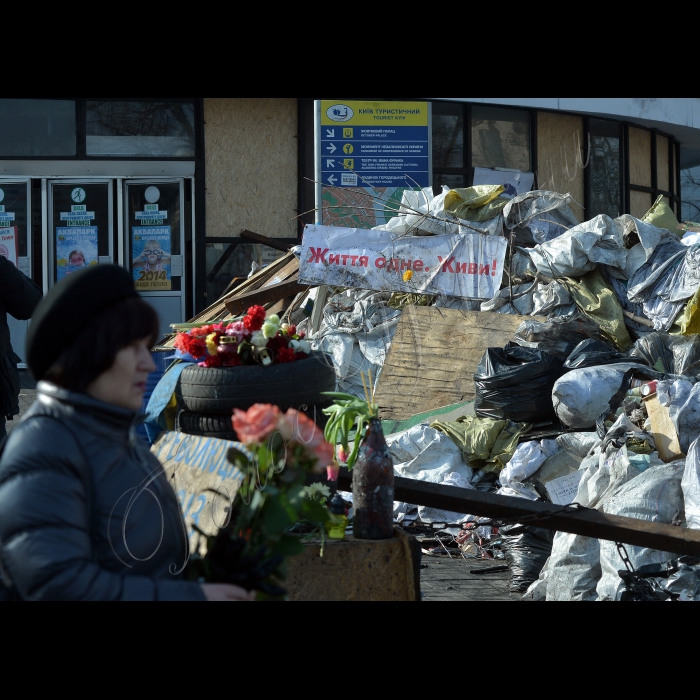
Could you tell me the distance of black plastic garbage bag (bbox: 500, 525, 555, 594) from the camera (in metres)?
5.39

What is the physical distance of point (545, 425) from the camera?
684 cm

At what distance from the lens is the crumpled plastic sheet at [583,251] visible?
8.29m

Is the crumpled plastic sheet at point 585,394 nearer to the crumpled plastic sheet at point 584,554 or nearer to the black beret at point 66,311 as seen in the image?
the crumpled plastic sheet at point 584,554

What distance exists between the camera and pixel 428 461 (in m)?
6.82

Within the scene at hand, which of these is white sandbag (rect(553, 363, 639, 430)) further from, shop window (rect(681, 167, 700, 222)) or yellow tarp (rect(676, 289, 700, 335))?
shop window (rect(681, 167, 700, 222))

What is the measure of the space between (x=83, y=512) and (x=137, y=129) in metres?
12.5

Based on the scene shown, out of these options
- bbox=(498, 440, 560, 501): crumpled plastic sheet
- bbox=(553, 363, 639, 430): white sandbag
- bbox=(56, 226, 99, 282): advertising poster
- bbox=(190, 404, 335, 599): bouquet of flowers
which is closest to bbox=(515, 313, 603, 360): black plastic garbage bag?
bbox=(553, 363, 639, 430): white sandbag

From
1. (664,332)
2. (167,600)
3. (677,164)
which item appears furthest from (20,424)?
(677,164)

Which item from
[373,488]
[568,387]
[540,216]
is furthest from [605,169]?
[373,488]

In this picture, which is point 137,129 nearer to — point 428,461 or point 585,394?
point 428,461

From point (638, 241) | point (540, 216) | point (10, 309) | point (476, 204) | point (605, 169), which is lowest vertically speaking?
point (10, 309)

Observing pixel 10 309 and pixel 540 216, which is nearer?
pixel 10 309

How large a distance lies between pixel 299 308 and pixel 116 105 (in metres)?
5.70

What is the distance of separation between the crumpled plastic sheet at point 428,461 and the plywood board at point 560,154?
9.48m
